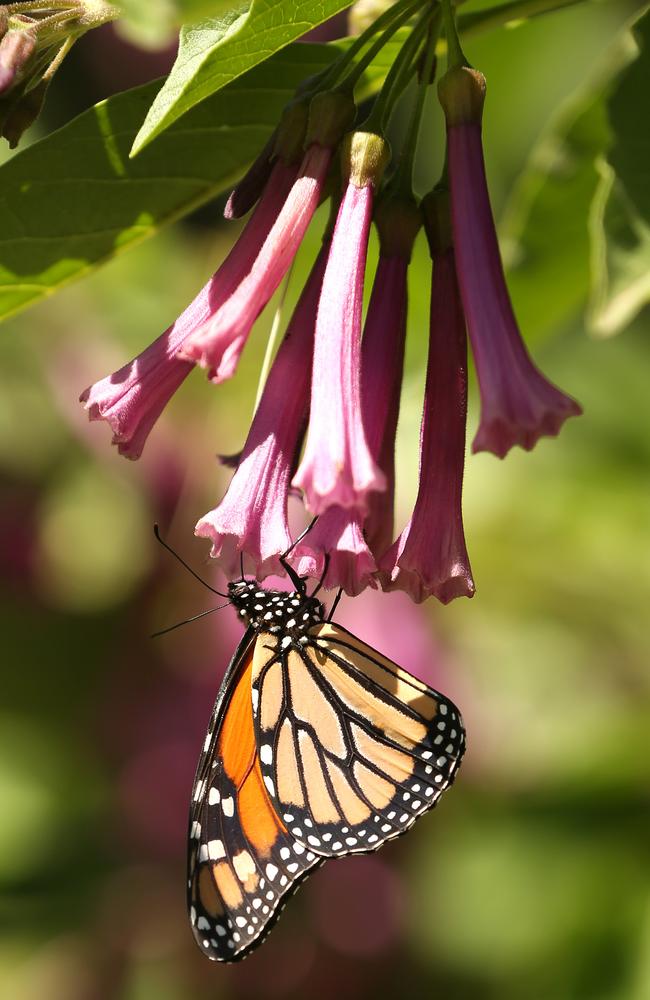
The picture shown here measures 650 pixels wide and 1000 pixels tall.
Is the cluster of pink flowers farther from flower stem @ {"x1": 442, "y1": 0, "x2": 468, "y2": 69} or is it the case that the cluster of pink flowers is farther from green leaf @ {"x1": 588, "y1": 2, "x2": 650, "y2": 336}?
green leaf @ {"x1": 588, "y1": 2, "x2": 650, "y2": 336}

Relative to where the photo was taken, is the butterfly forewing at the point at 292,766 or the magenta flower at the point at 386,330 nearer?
the magenta flower at the point at 386,330

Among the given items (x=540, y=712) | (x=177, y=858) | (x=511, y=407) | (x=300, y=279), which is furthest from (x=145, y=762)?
(x=511, y=407)

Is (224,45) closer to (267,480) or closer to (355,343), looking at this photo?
(355,343)

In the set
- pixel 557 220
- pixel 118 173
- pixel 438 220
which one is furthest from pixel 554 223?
pixel 118 173

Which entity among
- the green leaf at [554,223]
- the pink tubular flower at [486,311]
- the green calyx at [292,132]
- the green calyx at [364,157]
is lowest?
the green leaf at [554,223]

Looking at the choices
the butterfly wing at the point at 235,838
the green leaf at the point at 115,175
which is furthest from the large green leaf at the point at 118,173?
the butterfly wing at the point at 235,838

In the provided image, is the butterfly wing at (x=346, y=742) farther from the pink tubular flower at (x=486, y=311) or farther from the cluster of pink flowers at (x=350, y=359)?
the pink tubular flower at (x=486, y=311)
